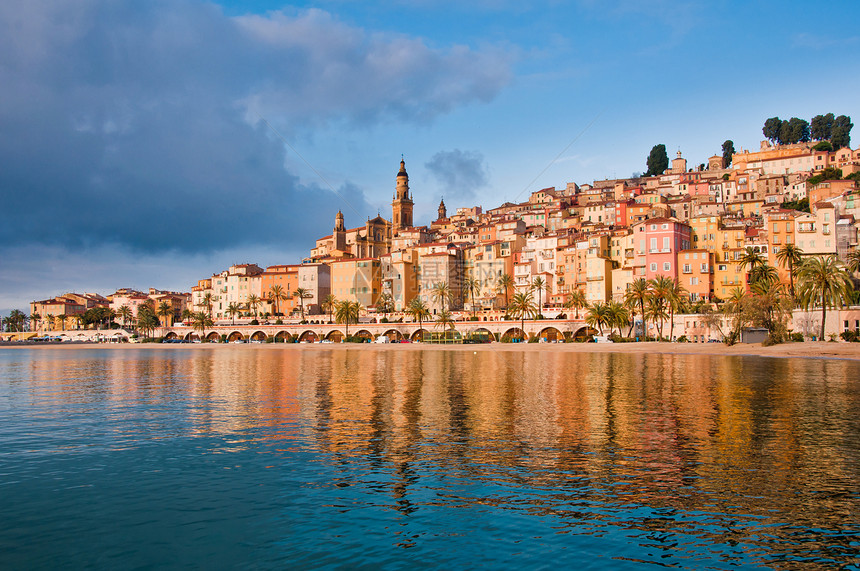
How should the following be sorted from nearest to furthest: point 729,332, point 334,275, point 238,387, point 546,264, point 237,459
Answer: point 237,459
point 238,387
point 729,332
point 546,264
point 334,275

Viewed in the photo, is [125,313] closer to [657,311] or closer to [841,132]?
[657,311]

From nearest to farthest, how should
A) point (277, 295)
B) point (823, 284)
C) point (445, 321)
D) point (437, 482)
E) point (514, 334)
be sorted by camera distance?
point (437, 482) → point (823, 284) → point (514, 334) → point (445, 321) → point (277, 295)

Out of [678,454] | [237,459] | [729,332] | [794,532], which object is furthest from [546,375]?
[729,332]

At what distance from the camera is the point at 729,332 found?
84812 millimetres

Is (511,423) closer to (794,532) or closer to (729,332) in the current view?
(794,532)

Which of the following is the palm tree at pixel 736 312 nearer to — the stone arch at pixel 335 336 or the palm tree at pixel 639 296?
the palm tree at pixel 639 296

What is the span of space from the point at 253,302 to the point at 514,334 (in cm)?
7951

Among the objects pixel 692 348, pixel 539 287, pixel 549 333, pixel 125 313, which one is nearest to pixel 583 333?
pixel 549 333

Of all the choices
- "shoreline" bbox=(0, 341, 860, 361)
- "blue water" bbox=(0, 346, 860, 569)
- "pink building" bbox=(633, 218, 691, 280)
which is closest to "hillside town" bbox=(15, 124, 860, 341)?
"pink building" bbox=(633, 218, 691, 280)

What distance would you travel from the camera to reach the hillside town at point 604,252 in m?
103

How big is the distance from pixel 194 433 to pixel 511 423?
42.0 ft

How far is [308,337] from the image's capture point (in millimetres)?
139750

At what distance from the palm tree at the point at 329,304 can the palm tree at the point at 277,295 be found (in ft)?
46.3

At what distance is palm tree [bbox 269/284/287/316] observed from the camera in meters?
165
